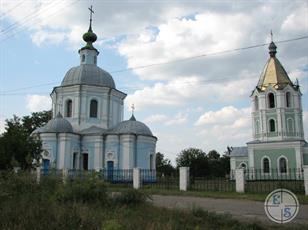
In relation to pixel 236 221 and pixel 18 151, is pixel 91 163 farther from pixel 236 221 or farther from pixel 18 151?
pixel 236 221

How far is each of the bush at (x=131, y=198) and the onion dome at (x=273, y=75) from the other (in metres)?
32.2

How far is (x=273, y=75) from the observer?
41.7m

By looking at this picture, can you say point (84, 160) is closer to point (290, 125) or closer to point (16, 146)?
point (16, 146)

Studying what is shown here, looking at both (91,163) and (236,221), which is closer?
(236,221)

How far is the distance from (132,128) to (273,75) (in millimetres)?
17979

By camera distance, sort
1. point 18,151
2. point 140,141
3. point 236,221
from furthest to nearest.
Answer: point 140,141, point 18,151, point 236,221

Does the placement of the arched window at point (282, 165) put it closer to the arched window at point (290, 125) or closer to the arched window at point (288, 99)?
the arched window at point (290, 125)

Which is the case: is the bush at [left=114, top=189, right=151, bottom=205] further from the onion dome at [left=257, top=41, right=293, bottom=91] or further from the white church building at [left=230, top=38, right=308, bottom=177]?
the onion dome at [left=257, top=41, right=293, bottom=91]

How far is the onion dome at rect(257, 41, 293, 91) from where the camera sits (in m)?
40.8

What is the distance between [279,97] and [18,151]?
27733 mm

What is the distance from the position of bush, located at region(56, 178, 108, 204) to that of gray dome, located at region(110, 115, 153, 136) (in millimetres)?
22480

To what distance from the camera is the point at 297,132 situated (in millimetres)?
39812

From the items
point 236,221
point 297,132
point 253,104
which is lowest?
point 236,221

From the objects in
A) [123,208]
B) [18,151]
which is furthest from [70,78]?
[123,208]
